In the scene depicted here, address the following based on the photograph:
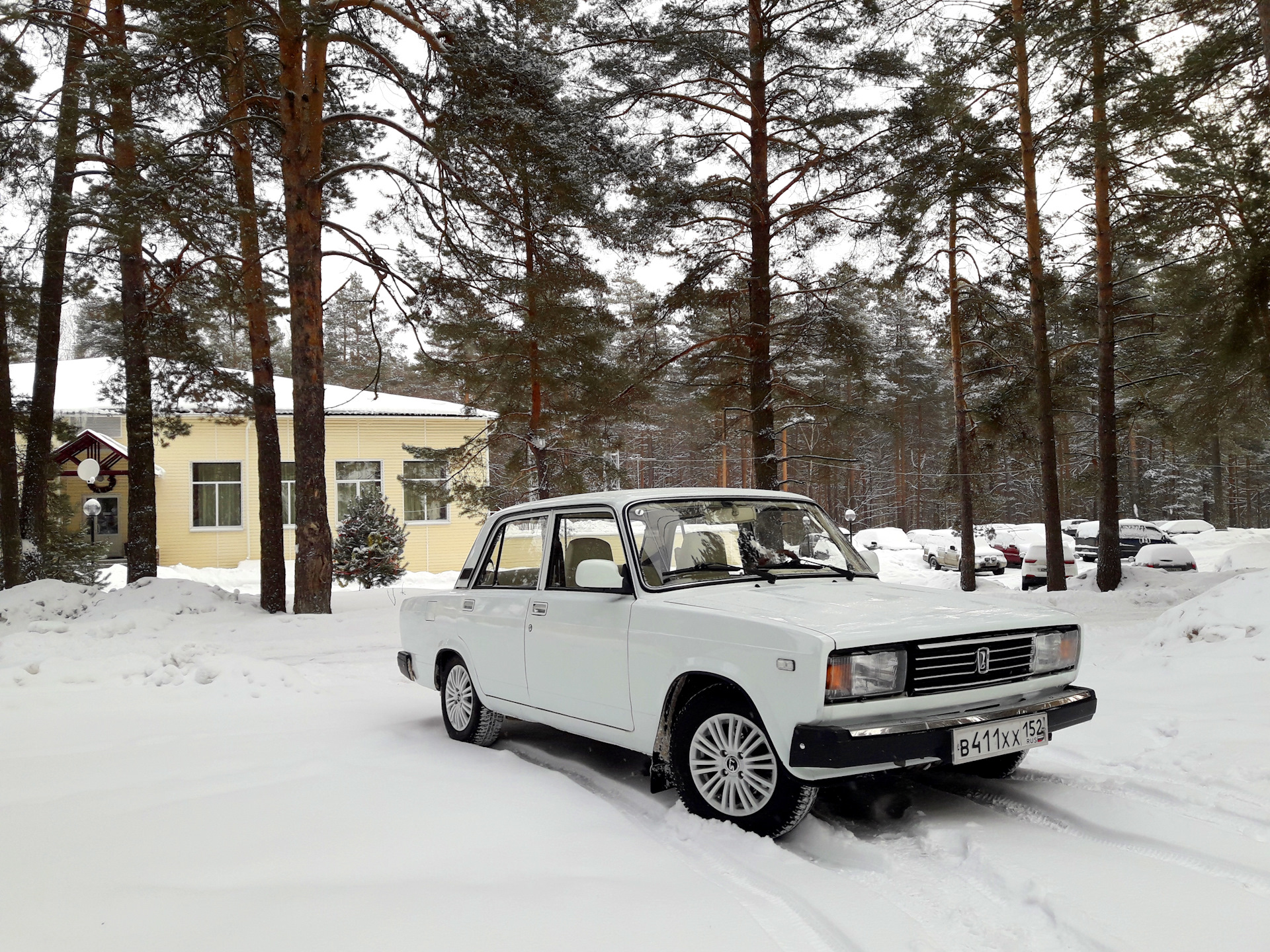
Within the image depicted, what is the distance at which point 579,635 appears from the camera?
522 cm

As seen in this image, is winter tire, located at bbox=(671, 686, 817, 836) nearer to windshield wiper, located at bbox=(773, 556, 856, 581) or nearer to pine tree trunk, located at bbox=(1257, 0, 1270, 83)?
windshield wiper, located at bbox=(773, 556, 856, 581)

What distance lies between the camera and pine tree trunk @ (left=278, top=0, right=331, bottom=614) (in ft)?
43.6

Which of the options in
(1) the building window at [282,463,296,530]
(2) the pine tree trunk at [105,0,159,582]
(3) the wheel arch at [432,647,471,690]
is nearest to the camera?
(3) the wheel arch at [432,647,471,690]

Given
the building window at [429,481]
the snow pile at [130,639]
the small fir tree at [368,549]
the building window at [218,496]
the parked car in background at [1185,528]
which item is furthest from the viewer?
the parked car in background at [1185,528]

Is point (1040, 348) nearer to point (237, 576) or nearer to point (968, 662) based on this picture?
point (968, 662)

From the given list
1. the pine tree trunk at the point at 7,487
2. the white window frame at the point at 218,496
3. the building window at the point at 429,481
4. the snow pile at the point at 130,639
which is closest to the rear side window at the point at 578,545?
the snow pile at the point at 130,639

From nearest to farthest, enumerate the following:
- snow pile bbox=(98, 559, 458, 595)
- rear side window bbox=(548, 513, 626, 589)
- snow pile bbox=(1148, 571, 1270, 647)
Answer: rear side window bbox=(548, 513, 626, 589)
snow pile bbox=(1148, 571, 1270, 647)
snow pile bbox=(98, 559, 458, 595)

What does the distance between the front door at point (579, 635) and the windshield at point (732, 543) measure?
0.20m

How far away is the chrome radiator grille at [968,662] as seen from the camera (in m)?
4.04

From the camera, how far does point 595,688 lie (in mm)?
5066

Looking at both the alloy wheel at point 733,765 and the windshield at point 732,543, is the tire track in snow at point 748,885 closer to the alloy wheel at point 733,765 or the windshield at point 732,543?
the alloy wheel at point 733,765

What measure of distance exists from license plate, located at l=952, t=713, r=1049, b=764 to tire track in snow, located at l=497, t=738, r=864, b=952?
1.05 metres

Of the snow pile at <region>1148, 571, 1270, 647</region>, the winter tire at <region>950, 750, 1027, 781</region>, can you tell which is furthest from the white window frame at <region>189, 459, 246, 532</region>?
the winter tire at <region>950, 750, 1027, 781</region>

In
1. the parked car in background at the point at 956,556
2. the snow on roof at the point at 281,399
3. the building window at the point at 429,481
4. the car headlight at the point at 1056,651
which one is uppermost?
the snow on roof at the point at 281,399
